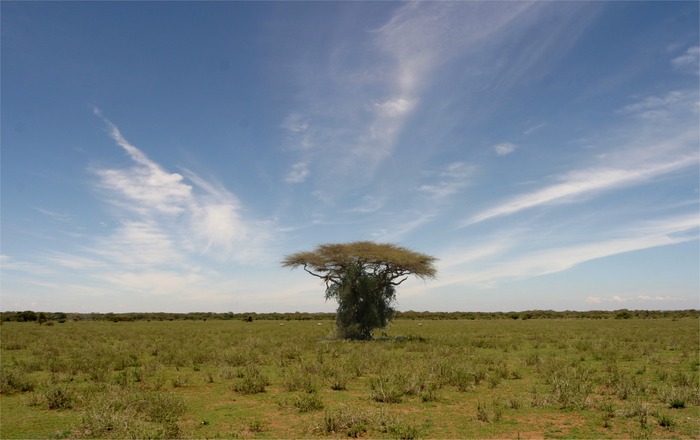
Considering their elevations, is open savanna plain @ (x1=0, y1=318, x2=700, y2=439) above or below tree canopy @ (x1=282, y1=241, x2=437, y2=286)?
below

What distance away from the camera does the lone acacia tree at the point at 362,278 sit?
1216 inches

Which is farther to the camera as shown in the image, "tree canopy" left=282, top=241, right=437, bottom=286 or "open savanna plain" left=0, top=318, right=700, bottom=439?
"tree canopy" left=282, top=241, right=437, bottom=286

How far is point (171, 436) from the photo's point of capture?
8211mm

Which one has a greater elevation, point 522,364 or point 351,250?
point 351,250

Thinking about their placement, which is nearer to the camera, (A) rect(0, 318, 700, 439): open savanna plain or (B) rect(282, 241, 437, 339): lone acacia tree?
(A) rect(0, 318, 700, 439): open savanna plain

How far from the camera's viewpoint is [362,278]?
31469 millimetres

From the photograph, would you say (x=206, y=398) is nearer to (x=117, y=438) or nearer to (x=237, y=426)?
(x=237, y=426)

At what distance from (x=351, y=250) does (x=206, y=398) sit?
64.5 ft

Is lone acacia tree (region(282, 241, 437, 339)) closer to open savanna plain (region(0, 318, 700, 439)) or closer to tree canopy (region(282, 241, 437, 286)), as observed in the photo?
tree canopy (region(282, 241, 437, 286))

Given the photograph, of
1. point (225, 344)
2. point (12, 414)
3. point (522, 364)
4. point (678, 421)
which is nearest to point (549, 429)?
point (678, 421)

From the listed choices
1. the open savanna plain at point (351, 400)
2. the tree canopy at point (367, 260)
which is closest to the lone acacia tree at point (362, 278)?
the tree canopy at point (367, 260)

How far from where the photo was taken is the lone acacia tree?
30.9 meters

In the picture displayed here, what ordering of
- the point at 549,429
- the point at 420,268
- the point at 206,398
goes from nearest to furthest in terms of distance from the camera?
the point at 549,429 < the point at 206,398 < the point at 420,268

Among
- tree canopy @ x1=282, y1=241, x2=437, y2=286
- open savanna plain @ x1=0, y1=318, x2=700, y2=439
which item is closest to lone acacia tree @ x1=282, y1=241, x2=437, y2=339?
tree canopy @ x1=282, y1=241, x2=437, y2=286
